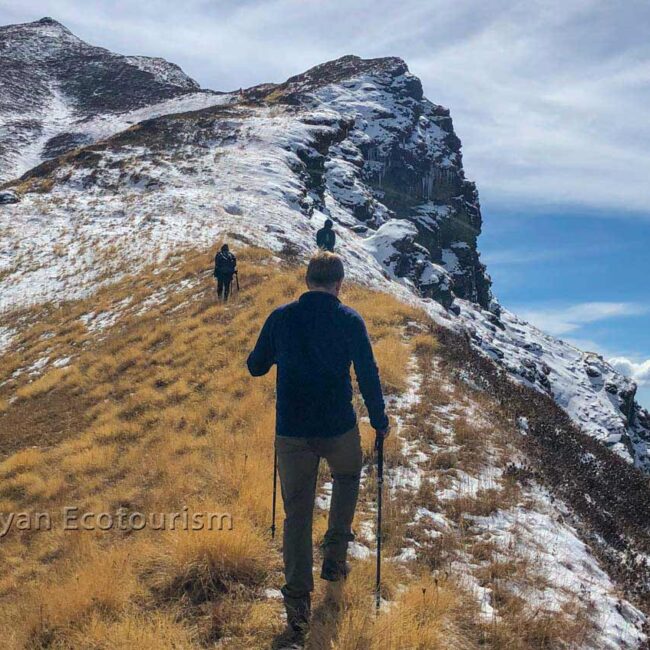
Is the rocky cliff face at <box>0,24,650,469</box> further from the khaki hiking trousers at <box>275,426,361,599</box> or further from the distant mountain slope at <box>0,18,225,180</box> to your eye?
the khaki hiking trousers at <box>275,426,361,599</box>

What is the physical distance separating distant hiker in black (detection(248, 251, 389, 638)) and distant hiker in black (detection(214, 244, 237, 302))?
12589 mm

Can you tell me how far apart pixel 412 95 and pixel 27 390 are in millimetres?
129696

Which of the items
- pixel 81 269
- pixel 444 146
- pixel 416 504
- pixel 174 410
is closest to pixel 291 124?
pixel 81 269

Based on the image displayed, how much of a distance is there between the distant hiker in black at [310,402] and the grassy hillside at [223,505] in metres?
0.50

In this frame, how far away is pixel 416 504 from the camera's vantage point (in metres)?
5.88

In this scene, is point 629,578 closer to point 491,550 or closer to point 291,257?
point 491,550

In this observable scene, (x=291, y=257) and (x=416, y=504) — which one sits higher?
(x=291, y=257)

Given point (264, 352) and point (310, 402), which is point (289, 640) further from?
point (264, 352)

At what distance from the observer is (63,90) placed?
85562mm

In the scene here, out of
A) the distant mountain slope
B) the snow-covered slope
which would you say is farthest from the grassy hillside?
the distant mountain slope

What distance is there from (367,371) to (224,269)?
42.3ft

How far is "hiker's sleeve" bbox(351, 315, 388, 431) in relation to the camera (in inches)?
151

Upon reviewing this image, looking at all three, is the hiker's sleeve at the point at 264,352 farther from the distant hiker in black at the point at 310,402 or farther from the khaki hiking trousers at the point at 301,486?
the khaki hiking trousers at the point at 301,486

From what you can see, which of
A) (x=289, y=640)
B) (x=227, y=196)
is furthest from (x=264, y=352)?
(x=227, y=196)
